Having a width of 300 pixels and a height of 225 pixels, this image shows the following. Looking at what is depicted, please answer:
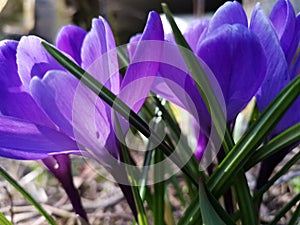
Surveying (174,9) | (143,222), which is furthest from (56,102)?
(174,9)

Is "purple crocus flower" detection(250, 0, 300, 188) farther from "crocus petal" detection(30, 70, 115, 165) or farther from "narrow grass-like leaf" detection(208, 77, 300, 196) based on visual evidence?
"crocus petal" detection(30, 70, 115, 165)

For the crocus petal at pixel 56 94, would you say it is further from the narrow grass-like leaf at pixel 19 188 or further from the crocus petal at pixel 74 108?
the narrow grass-like leaf at pixel 19 188

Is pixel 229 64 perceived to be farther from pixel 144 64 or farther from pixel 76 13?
pixel 76 13

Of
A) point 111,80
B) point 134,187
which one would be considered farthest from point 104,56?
point 134,187

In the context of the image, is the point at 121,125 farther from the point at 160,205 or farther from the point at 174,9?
the point at 174,9

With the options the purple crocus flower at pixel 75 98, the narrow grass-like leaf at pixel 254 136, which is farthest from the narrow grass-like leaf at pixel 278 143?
the purple crocus flower at pixel 75 98

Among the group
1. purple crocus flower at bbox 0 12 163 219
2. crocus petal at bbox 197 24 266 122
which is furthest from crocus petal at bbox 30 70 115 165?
crocus petal at bbox 197 24 266 122

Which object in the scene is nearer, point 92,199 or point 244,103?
point 244,103
